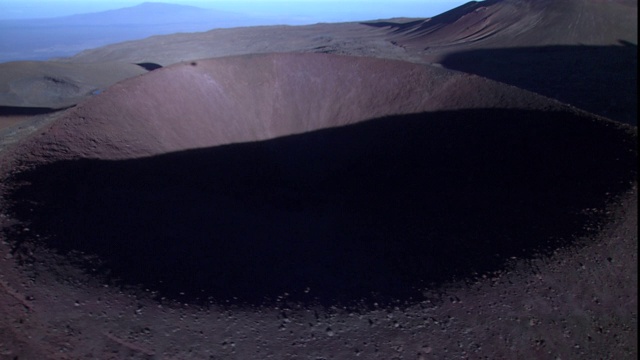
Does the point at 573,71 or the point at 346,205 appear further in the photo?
the point at 573,71

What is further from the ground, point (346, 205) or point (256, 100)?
point (256, 100)

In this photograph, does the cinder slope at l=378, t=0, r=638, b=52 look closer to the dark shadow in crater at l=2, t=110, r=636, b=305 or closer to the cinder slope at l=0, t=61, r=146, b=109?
the dark shadow in crater at l=2, t=110, r=636, b=305

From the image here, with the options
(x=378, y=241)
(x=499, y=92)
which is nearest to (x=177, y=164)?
(x=378, y=241)

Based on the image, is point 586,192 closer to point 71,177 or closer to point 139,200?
point 139,200

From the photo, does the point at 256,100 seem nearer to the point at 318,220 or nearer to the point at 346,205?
the point at 346,205

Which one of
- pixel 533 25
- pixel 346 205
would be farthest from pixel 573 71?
pixel 346 205

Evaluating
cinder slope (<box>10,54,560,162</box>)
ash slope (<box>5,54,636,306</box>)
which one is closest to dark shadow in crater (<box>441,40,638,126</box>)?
cinder slope (<box>10,54,560,162</box>)

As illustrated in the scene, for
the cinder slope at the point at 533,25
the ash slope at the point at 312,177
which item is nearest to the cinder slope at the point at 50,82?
the ash slope at the point at 312,177
